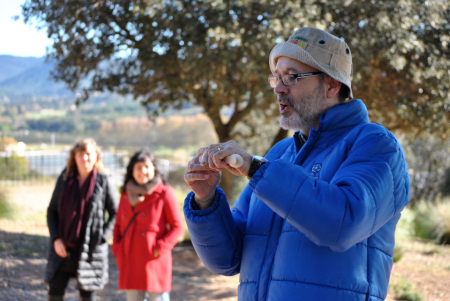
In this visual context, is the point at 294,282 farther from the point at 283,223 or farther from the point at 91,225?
the point at 91,225

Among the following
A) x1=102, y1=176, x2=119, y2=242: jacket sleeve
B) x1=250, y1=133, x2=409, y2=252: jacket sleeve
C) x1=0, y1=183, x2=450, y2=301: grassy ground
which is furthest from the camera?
x1=0, y1=183, x2=450, y2=301: grassy ground

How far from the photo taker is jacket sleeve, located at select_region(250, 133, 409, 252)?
131 centimetres

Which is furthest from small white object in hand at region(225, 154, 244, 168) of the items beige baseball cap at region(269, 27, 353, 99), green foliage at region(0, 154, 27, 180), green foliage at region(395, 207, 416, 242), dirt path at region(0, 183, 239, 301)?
green foliage at region(0, 154, 27, 180)

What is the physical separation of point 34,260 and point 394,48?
673 cm

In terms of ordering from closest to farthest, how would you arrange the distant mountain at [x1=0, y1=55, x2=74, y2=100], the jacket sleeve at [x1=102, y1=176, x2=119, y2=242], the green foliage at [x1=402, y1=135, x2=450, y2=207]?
the jacket sleeve at [x1=102, y1=176, x2=119, y2=242], the green foliage at [x1=402, y1=135, x2=450, y2=207], the distant mountain at [x1=0, y1=55, x2=74, y2=100]

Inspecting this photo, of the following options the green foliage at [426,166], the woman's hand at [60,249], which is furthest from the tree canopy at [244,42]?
the green foliage at [426,166]

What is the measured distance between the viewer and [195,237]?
5.95ft

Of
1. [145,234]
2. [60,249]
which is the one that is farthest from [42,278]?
[145,234]

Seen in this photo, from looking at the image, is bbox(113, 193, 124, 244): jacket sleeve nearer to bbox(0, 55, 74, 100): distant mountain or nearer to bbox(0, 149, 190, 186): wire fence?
bbox(0, 149, 190, 186): wire fence

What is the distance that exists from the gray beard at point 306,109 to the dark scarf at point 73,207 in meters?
2.81

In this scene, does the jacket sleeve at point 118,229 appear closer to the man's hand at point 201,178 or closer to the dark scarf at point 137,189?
the dark scarf at point 137,189

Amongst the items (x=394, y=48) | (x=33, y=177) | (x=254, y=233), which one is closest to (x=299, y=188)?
(x=254, y=233)

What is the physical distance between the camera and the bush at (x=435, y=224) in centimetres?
1152

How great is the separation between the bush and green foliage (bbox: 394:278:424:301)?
5.43 m
